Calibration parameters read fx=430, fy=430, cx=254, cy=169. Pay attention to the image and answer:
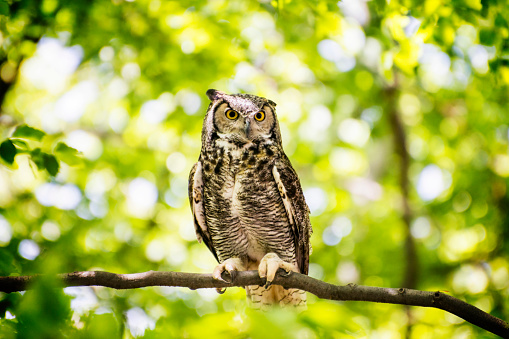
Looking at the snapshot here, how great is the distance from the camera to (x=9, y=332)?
1.22 metres

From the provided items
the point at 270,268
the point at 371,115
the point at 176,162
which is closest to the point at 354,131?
the point at 371,115

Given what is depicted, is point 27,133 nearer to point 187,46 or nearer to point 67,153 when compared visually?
point 67,153

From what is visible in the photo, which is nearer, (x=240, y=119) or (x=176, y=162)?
(x=240, y=119)

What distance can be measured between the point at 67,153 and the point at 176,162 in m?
4.00

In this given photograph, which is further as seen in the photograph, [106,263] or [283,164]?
[106,263]

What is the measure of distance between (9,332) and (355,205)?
667 cm

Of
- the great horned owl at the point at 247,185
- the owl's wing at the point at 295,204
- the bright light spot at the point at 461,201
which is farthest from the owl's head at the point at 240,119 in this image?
the bright light spot at the point at 461,201

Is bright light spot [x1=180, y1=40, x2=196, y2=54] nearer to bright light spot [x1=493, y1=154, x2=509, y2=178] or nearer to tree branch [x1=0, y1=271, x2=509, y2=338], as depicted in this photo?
tree branch [x1=0, y1=271, x2=509, y2=338]

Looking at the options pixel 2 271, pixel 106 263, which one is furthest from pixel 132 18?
pixel 2 271

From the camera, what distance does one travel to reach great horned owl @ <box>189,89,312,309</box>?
296 cm

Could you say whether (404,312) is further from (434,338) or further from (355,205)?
(355,205)

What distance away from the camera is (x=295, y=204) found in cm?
320

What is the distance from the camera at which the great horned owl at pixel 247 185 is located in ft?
9.72

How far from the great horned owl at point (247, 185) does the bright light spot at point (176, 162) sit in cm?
312
